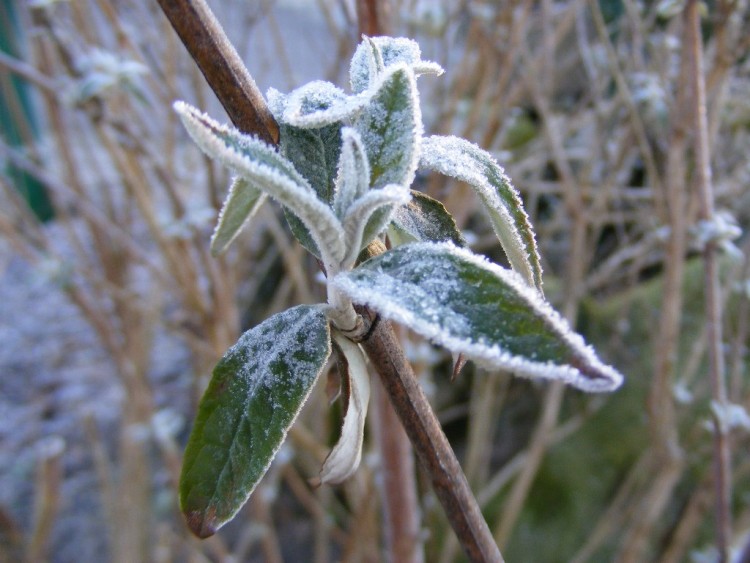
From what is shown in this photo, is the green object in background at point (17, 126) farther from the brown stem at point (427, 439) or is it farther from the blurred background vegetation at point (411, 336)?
the brown stem at point (427, 439)

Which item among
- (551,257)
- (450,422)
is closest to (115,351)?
(450,422)

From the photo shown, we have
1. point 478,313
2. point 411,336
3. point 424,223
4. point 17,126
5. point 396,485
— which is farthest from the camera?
point 17,126

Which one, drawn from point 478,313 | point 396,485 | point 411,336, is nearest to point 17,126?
point 411,336

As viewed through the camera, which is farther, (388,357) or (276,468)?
(276,468)

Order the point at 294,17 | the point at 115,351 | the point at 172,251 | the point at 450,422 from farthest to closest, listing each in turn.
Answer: the point at 294,17 < the point at 450,422 < the point at 115,351 < the point at 172,251

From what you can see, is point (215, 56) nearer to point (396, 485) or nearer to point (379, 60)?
point (379, 60)

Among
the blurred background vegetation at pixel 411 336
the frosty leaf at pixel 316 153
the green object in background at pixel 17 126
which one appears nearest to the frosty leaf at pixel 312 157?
the frosty leaf at pixel 316 153

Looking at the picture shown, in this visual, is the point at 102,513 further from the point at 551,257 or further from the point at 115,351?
the point at 551,257
